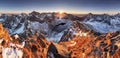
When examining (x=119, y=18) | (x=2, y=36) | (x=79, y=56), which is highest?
(x=2, y=36)

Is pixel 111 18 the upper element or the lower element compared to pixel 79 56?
lower

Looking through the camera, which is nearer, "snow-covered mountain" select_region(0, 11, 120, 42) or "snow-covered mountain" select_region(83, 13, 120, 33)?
"snow-covered mountain" select_region(0, 11, 120, 42)

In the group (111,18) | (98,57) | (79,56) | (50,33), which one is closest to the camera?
(98,57)

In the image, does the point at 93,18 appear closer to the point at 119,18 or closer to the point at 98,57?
the point at 119,18

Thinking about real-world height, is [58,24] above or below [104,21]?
above

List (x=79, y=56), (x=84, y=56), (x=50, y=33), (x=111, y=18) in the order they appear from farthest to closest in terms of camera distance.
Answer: (x=111, y=18) < (x=50, y=33) < (x=79, y=56) < (x=84, y=56)

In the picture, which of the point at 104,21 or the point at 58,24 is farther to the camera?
the point at 104,21

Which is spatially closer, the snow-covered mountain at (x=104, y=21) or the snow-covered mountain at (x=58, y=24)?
the snow-covered mountain at (x=58, y=24)

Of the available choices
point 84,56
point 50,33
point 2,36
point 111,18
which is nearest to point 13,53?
point 2,36

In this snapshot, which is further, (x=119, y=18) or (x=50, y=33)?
(x=119, y=18)
